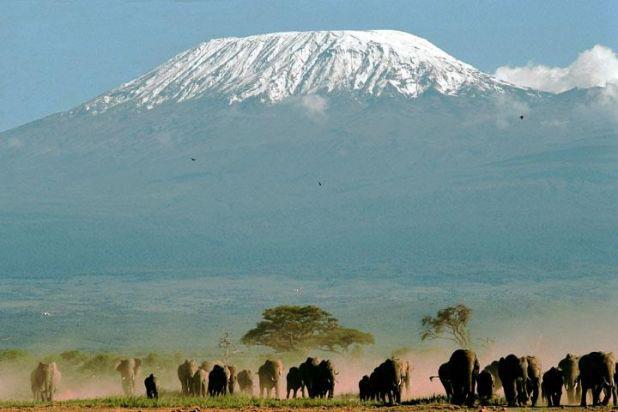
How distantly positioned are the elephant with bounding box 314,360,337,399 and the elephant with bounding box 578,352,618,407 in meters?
8.10

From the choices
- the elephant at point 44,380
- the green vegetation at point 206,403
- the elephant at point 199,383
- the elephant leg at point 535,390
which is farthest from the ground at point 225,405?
the elephant at point 44,380

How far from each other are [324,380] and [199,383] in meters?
5.37

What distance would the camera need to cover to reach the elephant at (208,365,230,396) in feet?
152

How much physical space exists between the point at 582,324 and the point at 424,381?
78.7m

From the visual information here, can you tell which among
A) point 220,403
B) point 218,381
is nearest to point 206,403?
point 220,403

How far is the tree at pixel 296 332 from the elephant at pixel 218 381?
143 feet

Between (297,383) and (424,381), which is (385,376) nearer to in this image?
(297,383)

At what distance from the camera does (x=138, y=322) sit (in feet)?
633

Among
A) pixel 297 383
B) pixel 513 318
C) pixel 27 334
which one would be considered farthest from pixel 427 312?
pixel 297 383

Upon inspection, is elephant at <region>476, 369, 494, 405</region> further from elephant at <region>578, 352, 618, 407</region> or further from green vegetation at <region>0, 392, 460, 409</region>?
elephant at <region>578, 352, 618, 407</region>

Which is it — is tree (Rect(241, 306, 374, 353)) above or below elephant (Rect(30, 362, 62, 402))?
above

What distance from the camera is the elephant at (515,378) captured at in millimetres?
38750

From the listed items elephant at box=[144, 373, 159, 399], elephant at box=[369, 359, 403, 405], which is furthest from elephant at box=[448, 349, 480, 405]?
elephant at box=[144, 373, 159, 399]

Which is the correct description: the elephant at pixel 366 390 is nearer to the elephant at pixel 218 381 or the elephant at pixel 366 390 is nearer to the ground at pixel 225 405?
the ground at pixel 225 405
